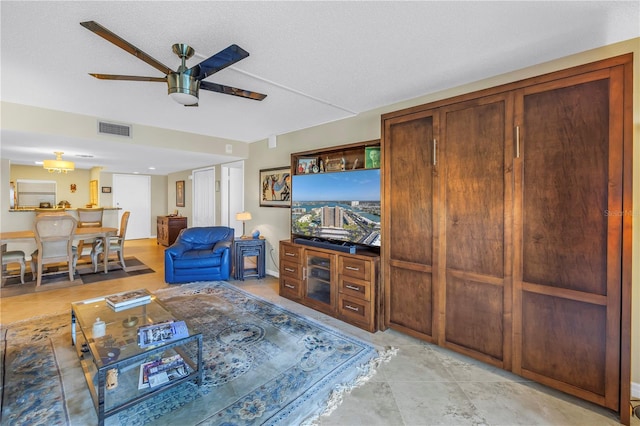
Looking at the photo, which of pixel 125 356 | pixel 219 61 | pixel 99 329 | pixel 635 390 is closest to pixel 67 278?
pixel 99 329

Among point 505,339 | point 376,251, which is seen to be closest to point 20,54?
point 376,251

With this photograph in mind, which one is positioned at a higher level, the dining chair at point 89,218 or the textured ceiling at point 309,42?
the textured ceiling at point 309,42

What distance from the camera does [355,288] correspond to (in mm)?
2938

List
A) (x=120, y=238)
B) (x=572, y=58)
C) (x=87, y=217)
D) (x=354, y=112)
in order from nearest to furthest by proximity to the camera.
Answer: (x=572, y=58)
(x=354, y=112)
(x=120, y=238)
(x=87, y=217)

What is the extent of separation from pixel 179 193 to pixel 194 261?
4.63 meters

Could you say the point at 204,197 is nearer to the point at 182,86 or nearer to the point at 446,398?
the point at 182,86

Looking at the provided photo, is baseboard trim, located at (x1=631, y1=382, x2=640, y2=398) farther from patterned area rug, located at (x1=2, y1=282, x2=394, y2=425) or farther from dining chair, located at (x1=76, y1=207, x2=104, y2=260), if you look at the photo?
dining chair, located at (x1=76, y1=207, x2=104, y2=260)

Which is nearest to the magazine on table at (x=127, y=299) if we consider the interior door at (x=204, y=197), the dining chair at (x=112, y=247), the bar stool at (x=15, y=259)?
the bar stool at (x=15, y=259)

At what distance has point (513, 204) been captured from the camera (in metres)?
2.07

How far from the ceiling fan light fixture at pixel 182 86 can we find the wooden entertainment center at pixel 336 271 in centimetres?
176

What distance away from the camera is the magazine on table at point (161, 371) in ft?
6.17

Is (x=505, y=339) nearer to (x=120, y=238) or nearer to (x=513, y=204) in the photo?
(x=513, y=204)

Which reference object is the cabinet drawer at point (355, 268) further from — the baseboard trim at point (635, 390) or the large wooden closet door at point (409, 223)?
the baseboard trim at point (635, 390)

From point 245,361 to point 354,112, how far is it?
2.89 metres
